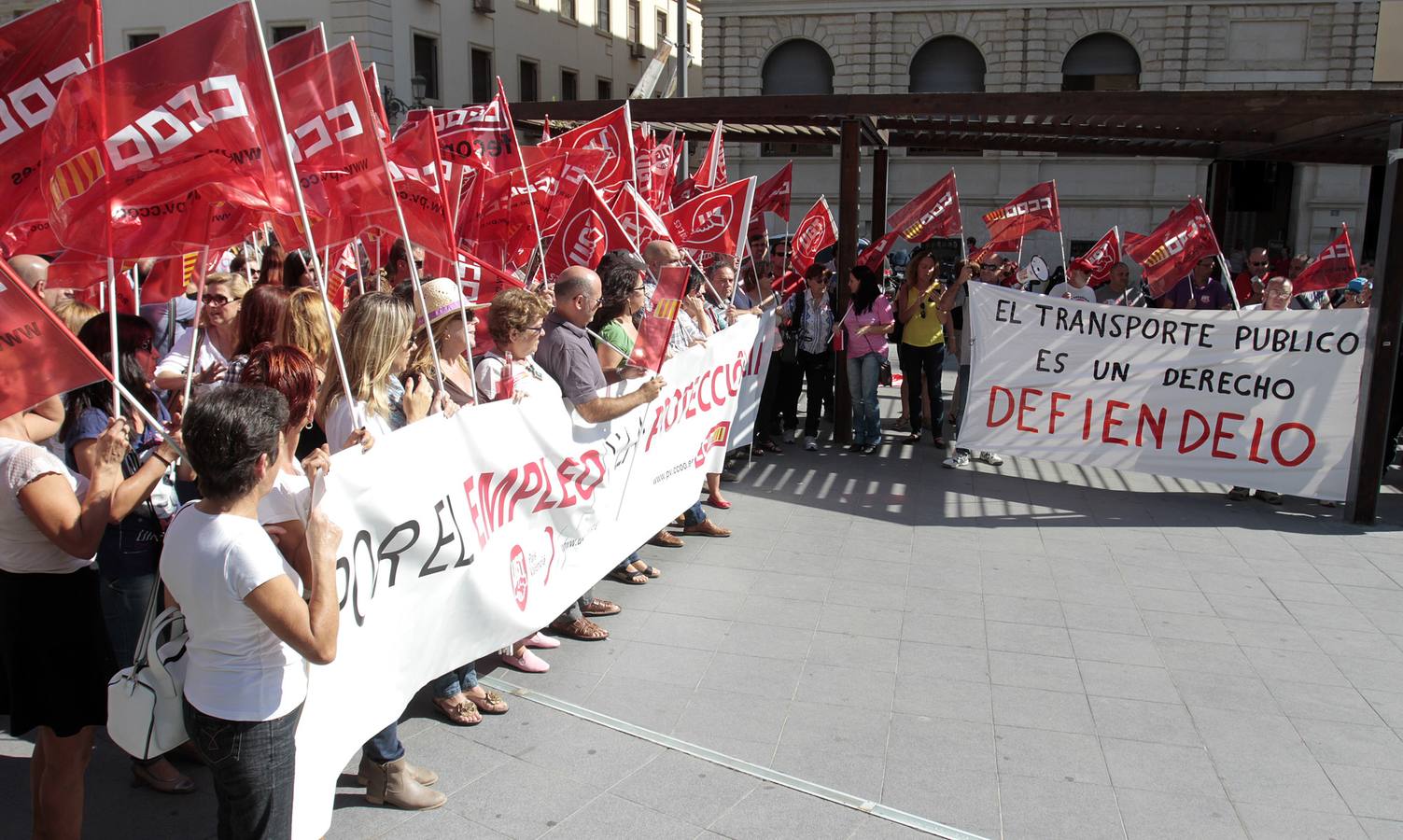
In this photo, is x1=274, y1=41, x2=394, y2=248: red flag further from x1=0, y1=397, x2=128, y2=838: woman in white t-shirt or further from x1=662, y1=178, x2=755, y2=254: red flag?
x1=662, y1=178, x2=755, y2=254: red flag

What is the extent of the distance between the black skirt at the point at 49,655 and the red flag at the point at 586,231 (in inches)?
167

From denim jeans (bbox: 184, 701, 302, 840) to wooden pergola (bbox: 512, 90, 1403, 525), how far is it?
22.8 ft

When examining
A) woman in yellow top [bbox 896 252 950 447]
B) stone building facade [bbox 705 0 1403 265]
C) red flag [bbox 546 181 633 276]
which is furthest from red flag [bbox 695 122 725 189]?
stone building facade [bbox 705 0 1403 265]

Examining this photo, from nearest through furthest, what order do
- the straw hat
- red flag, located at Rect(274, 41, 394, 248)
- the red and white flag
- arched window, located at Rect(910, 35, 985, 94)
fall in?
1. red flag, located at Rect(274, 41, 394, 248)
2. the straw hat
3. the red and white flag
4. arched window, located at Rect(910, 35, 985, 94)

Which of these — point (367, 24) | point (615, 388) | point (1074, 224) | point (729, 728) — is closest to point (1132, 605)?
point (729, 728)

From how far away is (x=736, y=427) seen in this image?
24.8ft

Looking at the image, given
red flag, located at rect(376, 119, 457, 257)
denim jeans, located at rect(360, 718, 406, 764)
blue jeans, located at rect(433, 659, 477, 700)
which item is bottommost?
blue jeans, located at rect(433, 659, 477, 700)

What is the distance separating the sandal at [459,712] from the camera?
4223 mm

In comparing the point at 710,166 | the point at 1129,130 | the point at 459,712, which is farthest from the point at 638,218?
the point at 1129,130

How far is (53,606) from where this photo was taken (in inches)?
119

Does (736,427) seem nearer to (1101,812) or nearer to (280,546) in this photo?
(1101,812)

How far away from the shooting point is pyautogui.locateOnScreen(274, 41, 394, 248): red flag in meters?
3.74

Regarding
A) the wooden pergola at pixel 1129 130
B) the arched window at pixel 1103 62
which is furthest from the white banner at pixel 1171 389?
the arched window at pixel 1103 62

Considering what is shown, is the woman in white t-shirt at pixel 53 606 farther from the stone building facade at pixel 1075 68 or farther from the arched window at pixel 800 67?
the arched window at pixel 800 67
